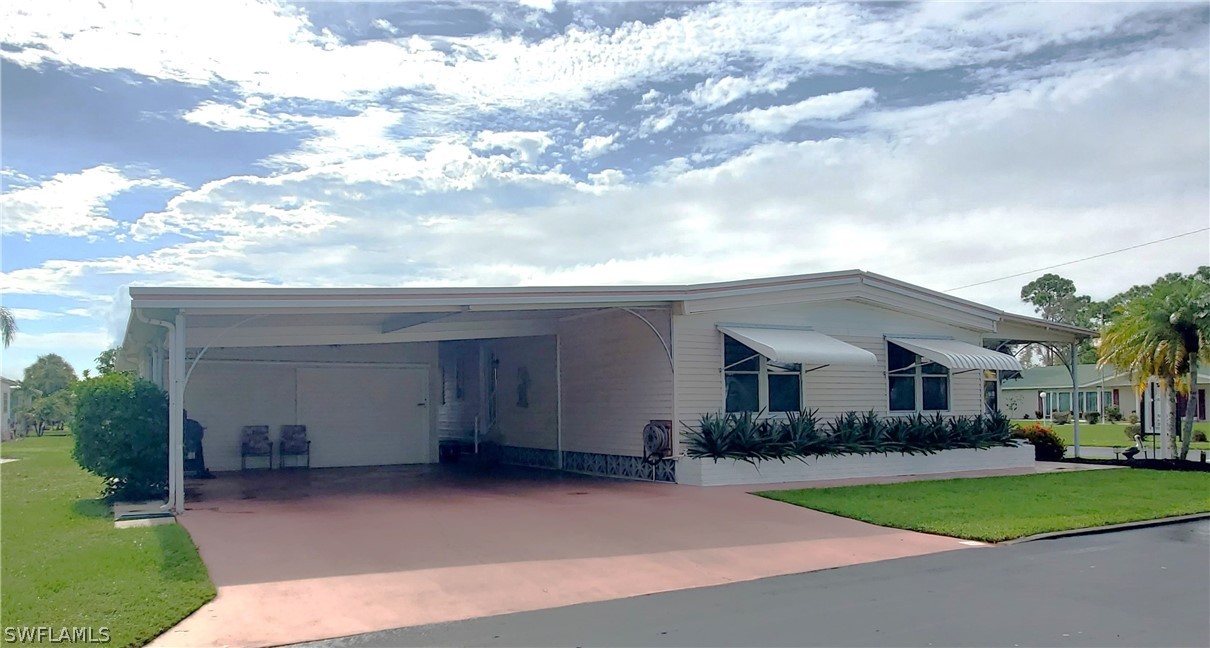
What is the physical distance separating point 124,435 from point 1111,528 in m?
11.6

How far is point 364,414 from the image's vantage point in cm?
1867

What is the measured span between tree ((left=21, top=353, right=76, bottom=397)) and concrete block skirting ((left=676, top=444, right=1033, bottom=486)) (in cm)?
5310

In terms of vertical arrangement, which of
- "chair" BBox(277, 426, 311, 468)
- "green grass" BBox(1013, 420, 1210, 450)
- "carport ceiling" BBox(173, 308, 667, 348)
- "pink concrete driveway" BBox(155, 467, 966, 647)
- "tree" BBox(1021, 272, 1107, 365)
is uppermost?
"tree" BBox(1021, 272, 1107, 365)

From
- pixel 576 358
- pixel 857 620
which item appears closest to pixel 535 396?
pixel 576 358

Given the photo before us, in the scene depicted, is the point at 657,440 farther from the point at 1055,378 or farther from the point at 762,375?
the point at 1055,378

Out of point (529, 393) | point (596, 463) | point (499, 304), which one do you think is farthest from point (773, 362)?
point (529, 393)

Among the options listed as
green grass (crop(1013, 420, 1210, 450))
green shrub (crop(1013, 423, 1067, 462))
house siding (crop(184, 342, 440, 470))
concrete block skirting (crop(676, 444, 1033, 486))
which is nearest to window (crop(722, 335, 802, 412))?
concrete block skirting (crop(676, 444, 1033, 486))

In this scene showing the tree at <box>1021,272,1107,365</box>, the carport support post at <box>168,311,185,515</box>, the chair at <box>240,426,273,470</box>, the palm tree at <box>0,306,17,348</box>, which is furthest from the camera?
the tree at <box>1021,272,1107,365</box>

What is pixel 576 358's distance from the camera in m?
17.1

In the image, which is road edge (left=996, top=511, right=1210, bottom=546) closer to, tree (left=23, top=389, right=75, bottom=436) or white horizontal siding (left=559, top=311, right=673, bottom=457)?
white horizontal siding (left=559, top=311, right=673, bottom=457)

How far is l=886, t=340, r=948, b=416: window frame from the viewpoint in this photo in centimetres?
1677

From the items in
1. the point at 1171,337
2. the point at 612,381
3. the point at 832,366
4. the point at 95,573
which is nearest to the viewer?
the point at 95,573

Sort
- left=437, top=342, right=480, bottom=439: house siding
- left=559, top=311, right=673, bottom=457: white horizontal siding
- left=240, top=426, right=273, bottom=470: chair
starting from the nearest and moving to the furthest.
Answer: left=559, top=311, right=673, bottom=457: white horizontal siding < left=240, top=426, right=273, bottom=470: chair < left=437, top=342, right=480, bottom=439: house siding

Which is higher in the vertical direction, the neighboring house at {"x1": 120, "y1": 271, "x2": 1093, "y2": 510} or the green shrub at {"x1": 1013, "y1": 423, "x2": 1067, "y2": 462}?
the neighboring house at {"x1": 120, "y1": 271, "x2": 1093, "y2": 510}
